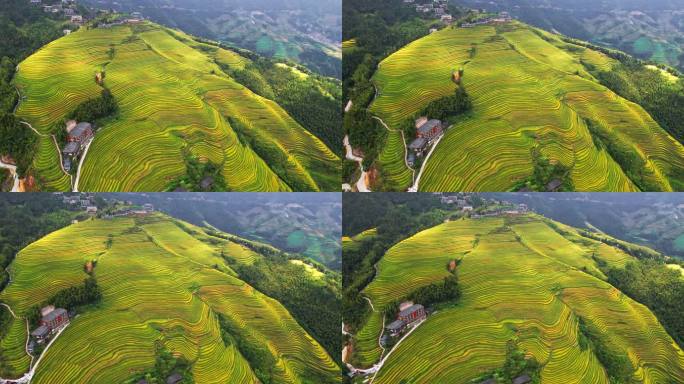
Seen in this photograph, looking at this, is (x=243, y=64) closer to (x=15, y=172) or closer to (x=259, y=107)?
(x=259, y=107)

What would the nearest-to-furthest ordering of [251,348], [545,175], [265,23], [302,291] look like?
1. [545,175]
2. [251,348]
3. [302,291]
4. [265,23]

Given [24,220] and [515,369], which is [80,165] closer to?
[24,220]

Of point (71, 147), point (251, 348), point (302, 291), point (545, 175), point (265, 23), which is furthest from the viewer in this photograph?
point (265, 23)

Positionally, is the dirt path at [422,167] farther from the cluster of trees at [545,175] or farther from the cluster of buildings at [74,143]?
the cluster of buildings at [74,143]

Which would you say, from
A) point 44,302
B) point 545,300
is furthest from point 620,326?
point 44,302

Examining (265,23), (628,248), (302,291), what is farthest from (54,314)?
(628,248)

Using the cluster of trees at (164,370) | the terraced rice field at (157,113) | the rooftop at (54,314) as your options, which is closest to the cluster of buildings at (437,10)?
the terraced rice field at (157,113)
